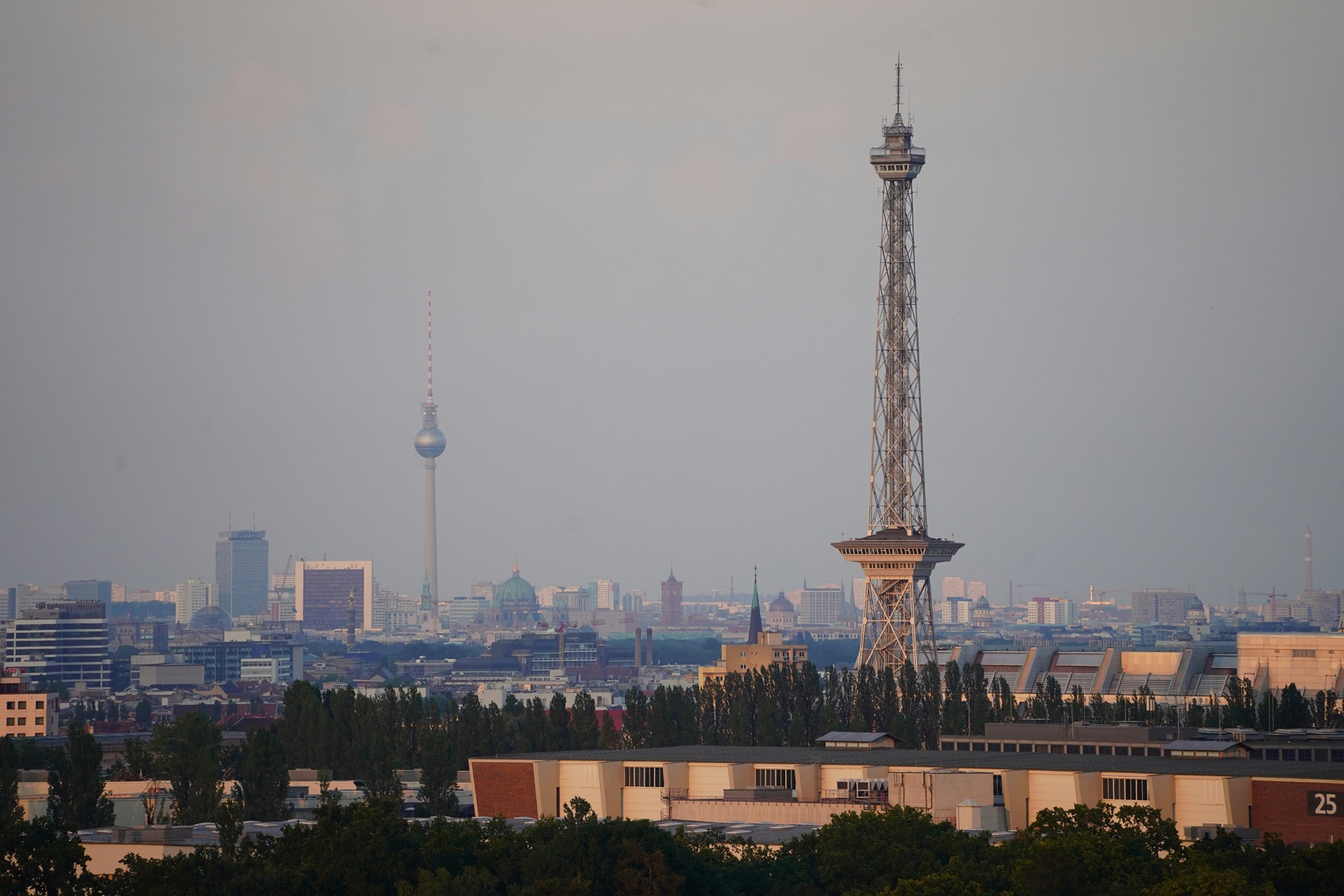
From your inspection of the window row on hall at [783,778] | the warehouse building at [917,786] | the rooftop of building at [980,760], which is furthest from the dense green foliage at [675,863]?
the window row on hall at [783,778]

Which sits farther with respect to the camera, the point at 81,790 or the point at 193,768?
the point at 193,768

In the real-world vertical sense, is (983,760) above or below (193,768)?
above

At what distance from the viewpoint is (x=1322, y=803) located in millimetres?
59875

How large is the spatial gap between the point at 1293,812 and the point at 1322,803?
3.04ft

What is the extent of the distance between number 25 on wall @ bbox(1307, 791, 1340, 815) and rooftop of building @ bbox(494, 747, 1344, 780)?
23.9 inches

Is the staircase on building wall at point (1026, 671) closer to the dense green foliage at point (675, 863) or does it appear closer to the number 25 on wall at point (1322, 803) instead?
the number 25 on wall at point (1322, 803)

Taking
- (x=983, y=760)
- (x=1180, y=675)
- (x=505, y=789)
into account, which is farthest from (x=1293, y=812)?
(x=1180, y=675)

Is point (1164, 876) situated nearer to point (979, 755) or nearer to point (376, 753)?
point (979, 755)

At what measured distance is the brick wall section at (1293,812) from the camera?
195 ft

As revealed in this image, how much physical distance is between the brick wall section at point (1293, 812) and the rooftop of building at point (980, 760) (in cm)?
36

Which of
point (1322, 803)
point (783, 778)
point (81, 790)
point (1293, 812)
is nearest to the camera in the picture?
point (1322, 803)

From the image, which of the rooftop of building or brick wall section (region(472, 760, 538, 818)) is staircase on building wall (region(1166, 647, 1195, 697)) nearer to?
the rooftop of building

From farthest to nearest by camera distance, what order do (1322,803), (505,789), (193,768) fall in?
(193,768)
(505,789)
(1322,803)

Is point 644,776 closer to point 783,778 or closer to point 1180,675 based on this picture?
point 783,778
